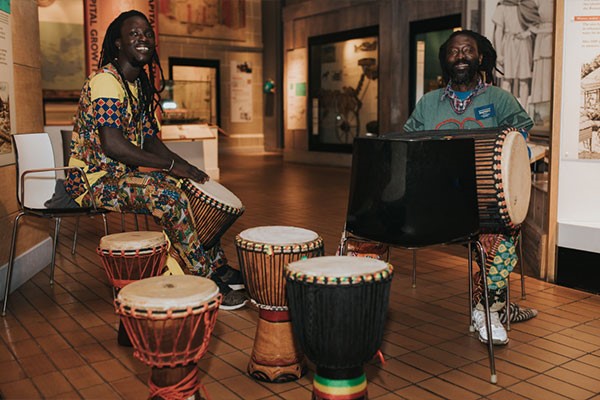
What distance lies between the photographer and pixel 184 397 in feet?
6.77

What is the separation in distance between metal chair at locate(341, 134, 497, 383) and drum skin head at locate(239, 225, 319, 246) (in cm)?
29

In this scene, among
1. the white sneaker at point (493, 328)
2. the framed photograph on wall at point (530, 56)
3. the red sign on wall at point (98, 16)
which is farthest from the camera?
the red sign on wall at point (98, 16)

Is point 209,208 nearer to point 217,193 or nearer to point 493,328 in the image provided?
point 217,193

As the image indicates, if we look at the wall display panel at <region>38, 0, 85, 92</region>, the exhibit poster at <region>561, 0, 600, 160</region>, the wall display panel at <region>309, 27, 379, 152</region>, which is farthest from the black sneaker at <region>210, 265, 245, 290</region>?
the wall display panel at <region>38, 0, 85, 92</region>

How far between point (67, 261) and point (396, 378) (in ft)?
9.61

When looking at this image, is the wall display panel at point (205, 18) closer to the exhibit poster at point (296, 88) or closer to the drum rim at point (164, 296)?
the exhibit poster at point (296, 88)

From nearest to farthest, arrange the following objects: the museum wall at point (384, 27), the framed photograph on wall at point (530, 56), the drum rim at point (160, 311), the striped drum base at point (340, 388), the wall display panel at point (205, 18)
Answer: the drum rim at point (160, 311) → the striped drum base at point (340, 388) → the framed photograph on wall at point (530, 56) → the museum wall at point (384, 27) → the wall display panel at point (205, 18)

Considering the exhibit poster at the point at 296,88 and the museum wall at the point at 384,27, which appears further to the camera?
the exhibit poster at the point at 296,88

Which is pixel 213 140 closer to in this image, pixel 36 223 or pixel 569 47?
pixel 36 223

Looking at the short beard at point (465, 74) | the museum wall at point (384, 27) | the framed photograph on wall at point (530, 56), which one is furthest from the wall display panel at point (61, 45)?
the short beard at point (465, 74)

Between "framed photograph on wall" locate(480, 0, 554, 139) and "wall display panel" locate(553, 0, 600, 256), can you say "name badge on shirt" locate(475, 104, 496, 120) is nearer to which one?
"wall display panel" locate(553, 0, 600, 256)

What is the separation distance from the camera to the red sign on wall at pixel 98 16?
6426mm

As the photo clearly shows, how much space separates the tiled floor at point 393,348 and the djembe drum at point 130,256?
353 millimetres

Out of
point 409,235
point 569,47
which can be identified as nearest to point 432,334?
point 409,235
